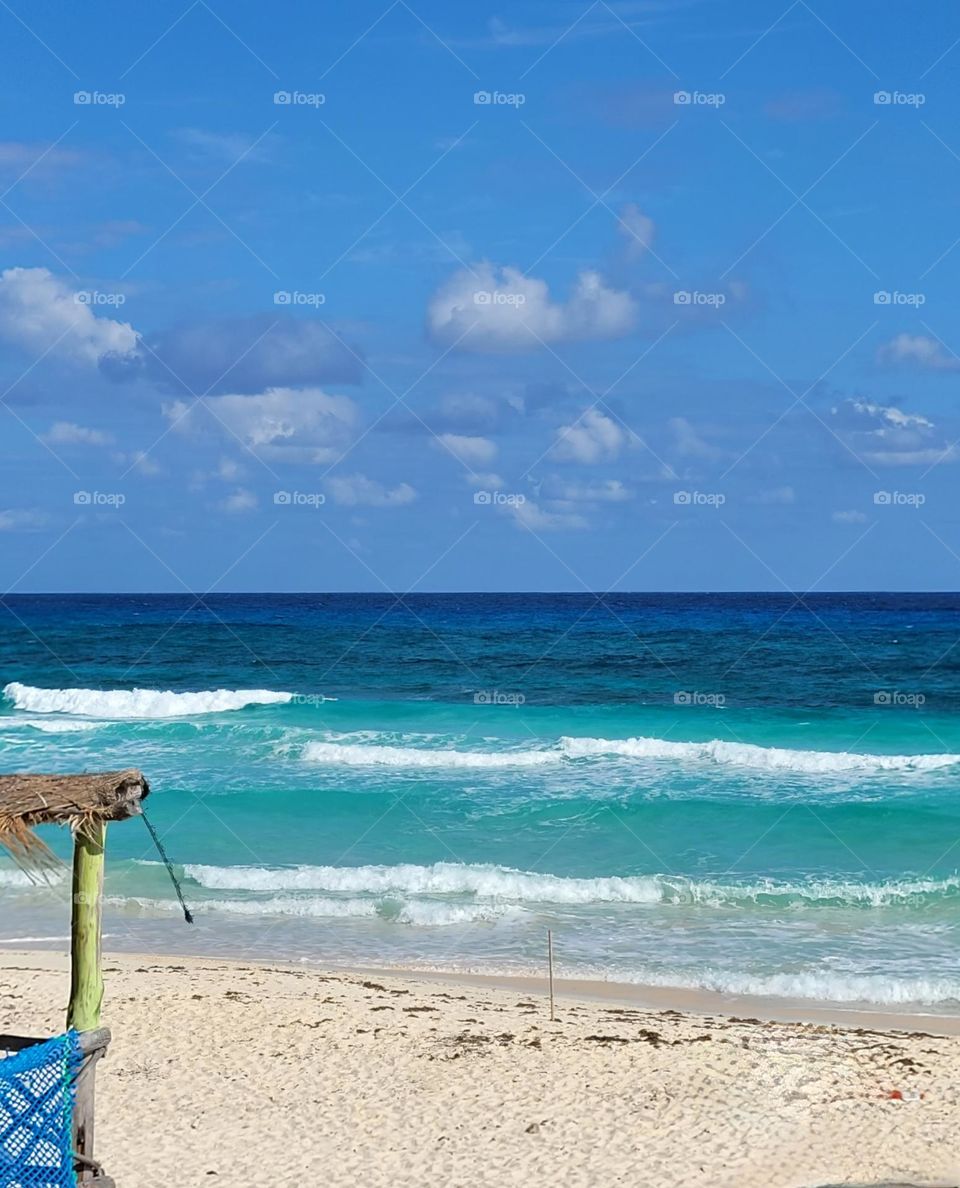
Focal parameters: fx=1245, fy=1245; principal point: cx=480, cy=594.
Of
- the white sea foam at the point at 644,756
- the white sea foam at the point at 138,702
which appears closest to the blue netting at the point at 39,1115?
the white sea foam at the point at 644,756

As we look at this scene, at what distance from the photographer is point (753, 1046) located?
10.4m

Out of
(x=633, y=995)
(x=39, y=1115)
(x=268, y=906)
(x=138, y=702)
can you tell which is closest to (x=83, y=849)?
(x=39, y=1115)

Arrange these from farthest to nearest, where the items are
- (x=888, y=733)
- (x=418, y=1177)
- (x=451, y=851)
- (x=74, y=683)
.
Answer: (x=74, y=683) < (x=888, y=733) < (x=451, y=851) < (x=418, y=1177)

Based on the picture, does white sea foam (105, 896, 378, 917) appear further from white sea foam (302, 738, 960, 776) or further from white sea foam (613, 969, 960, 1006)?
white sea foam (302, 738, 960, 776)

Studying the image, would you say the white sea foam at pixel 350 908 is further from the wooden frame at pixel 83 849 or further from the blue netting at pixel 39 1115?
the blue netting at pixel 39 1115

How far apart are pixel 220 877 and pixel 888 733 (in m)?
17.9

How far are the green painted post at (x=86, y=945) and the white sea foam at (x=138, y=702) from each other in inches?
1105

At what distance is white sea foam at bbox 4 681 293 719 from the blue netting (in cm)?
2818

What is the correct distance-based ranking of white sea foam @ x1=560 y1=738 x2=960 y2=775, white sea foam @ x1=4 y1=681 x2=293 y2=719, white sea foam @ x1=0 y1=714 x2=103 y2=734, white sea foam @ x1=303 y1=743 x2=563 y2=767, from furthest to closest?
white sea foam @ x1=4 y1=681 x2=293 y2=719, white sea foam @ x1=0 y1=714 x2=103 y2=734, white sea foam @ x1=303 y1=743 x2=563 y2=767, white sea foam @ x1=560 y1=738 x2=960 y2=775

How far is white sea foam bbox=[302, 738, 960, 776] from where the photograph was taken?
81.8ft

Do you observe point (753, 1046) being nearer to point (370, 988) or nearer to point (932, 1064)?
point (932, 1064)

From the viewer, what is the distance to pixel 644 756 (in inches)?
1027

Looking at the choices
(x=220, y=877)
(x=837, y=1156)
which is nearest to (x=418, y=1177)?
(x=837, y=1156)

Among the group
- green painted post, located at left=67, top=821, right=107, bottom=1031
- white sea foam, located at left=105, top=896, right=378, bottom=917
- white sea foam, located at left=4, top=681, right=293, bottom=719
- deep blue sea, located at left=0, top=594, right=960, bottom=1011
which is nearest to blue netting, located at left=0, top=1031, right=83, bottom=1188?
green painted post, located at left=67, top=821, right=107, bottom=1031
